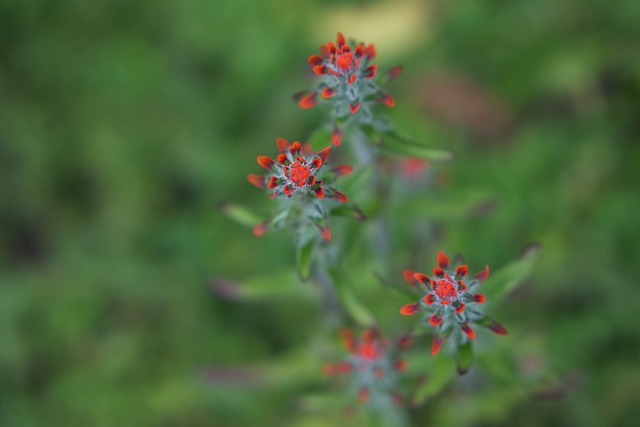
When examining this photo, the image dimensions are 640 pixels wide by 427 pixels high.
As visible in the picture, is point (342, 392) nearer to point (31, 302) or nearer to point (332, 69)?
point (332, 69)

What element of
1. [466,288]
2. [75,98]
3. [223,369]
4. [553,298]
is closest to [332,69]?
[466,288]

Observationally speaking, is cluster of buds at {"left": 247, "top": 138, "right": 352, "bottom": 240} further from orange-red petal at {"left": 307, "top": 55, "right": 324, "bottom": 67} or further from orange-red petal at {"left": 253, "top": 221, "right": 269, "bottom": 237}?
orange-red petal at {"left": 307, "top": 55, "right": 324, "bottom": 67}

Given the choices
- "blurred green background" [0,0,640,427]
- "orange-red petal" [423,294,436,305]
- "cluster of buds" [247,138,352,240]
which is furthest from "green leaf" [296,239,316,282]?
"blurred green background" [0,0,640,427]

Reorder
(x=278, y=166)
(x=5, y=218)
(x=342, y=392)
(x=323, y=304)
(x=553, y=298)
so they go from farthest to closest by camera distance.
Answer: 1. (x=5, y=218)
2. (x=553, y=298)
3. (x=323, y=304)
4. (x=342, y=392)
5. (x=278, y=166)

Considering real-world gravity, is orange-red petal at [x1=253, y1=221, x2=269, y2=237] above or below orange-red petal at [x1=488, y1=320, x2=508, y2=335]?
above

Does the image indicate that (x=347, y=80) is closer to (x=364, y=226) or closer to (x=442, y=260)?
(x=442, y=260)

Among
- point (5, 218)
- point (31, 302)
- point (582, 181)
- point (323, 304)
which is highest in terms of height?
point (5, 218)

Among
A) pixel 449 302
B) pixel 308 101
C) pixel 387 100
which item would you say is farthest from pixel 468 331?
pixel 308 101
